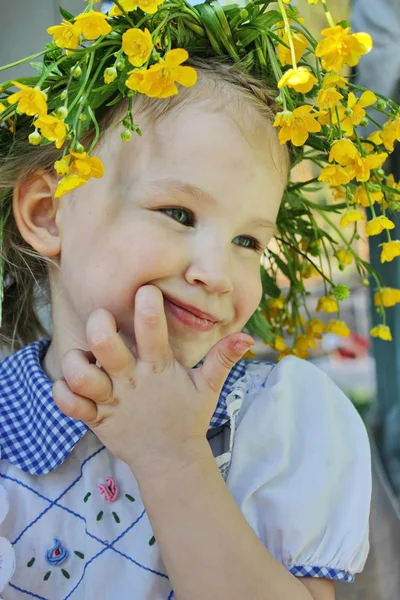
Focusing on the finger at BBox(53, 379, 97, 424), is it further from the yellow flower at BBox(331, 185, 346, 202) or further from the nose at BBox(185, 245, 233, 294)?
the yellow flower at BBox(331, 185, 346, 202)

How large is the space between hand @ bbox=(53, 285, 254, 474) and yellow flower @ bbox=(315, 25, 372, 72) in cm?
34

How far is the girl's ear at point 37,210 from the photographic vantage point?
3.23ft

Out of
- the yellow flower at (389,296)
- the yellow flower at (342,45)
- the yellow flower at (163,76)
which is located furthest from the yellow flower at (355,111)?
the yellow flower at (389,296)

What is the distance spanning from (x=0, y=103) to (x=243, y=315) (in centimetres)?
44

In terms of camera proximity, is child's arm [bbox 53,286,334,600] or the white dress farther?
the white dress

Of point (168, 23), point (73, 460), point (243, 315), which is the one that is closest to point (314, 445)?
point (243, 315)

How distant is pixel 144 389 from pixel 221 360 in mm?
101

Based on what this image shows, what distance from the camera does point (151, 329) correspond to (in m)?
0.81

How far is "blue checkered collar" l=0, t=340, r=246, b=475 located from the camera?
959mm

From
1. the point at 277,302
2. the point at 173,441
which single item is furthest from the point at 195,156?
the point at 277,302

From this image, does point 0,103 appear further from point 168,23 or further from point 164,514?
point 164,514

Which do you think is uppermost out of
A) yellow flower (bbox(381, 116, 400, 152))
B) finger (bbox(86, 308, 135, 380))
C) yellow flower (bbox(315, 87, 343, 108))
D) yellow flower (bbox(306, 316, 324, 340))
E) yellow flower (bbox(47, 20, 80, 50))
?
yellow flower (bbox(47, 20, 80, 50))

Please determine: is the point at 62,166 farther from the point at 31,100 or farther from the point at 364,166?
the point at 364,166

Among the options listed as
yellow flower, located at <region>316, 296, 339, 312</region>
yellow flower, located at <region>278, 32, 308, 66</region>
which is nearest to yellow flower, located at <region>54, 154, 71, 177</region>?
yellow flower, located at <region>278, 32, 308, 66</region>
